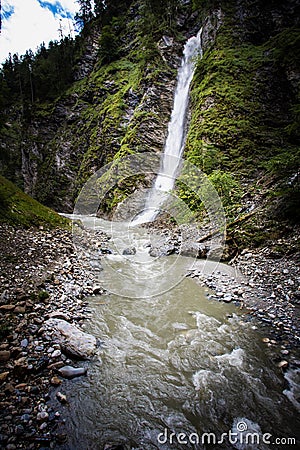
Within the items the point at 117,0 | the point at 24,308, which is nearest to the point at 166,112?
the point at 24,308

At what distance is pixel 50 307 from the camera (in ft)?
13.0

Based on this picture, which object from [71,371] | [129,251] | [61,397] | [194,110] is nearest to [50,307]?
[71,371]

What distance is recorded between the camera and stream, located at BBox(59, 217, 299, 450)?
93.1 inches

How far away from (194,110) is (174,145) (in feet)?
Answer: 10.3

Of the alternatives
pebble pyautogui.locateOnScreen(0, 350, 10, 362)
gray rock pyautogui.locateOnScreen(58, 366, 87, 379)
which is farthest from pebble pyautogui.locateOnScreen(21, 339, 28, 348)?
gray rock pyautogui.locateOnScreen(58, 366, 87, 379)

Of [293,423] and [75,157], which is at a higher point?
[75,157]

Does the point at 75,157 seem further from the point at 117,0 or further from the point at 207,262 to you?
the point at 117,0

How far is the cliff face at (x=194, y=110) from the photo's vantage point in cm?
1023

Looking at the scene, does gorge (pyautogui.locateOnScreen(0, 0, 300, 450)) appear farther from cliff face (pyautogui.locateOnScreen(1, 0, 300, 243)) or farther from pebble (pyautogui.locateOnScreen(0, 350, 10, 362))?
cliff face (pyautogui.locateOnScreen(1, 0, 300, 243))

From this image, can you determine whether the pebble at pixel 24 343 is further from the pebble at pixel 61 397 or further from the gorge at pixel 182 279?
the pebble at pixel 61 397

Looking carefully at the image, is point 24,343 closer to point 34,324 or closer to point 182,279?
point 34,324

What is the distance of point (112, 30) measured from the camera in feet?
102

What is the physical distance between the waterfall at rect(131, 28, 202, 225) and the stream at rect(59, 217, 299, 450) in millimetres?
10115

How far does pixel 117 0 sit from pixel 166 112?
2952 centimetres
